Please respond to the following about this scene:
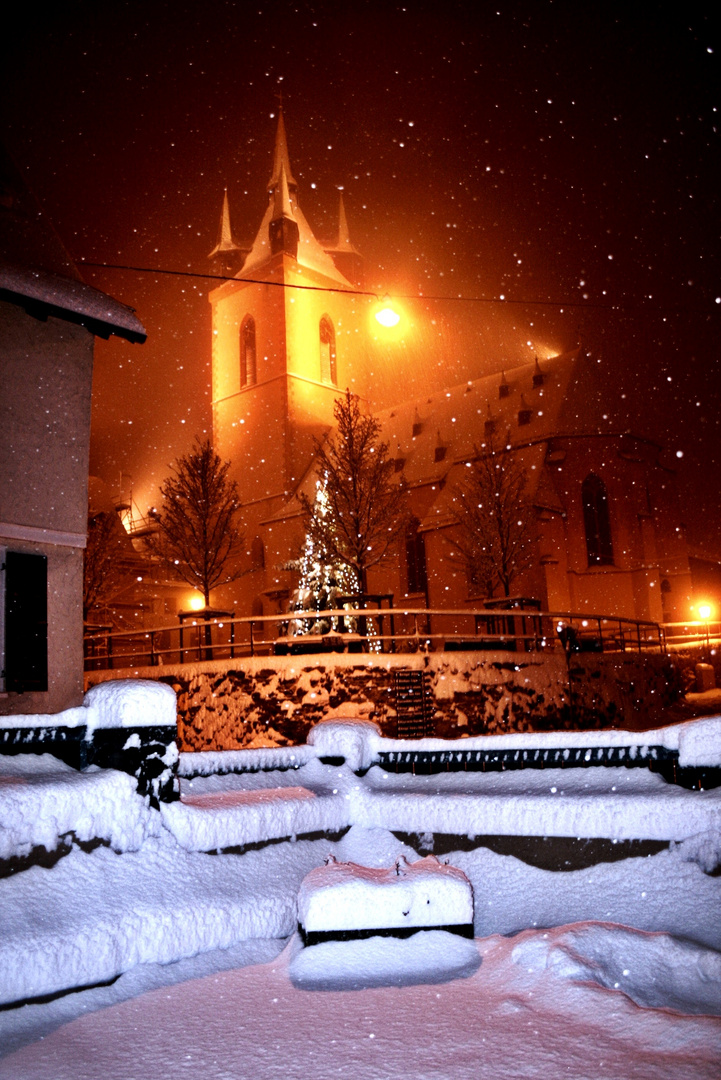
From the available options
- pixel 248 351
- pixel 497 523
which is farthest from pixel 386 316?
pixel 248 351

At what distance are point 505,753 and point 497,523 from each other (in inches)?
909

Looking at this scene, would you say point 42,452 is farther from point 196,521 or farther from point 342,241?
point 342,241

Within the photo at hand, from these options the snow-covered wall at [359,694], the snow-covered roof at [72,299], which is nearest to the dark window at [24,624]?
the snow-covered roof at [72,299]

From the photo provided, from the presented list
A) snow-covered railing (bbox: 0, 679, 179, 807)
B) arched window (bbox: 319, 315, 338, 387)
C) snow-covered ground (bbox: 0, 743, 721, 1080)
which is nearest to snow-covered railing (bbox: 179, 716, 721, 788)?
snow-covered ground (bbox: 0, 743, 721, 1080)

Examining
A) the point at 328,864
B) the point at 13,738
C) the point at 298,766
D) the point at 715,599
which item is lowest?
the point at 328,864

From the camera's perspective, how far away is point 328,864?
5.50 metres

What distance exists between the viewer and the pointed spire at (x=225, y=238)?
54594 mm

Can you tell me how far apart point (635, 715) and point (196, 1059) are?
15496 mm

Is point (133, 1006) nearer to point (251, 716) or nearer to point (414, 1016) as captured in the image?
point (414, 1016)

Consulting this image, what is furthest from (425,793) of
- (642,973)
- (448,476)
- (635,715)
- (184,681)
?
(448,476)

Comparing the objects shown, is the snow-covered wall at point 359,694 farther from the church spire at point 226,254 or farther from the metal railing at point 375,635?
the church spire at point 226,254

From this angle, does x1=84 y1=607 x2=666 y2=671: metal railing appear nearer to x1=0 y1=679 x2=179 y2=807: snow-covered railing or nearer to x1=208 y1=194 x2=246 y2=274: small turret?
x1=0 y1=679 x2=179 y2=807: snow-covered railing

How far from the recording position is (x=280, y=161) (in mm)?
51406

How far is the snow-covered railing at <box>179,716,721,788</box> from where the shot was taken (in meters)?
5.81
